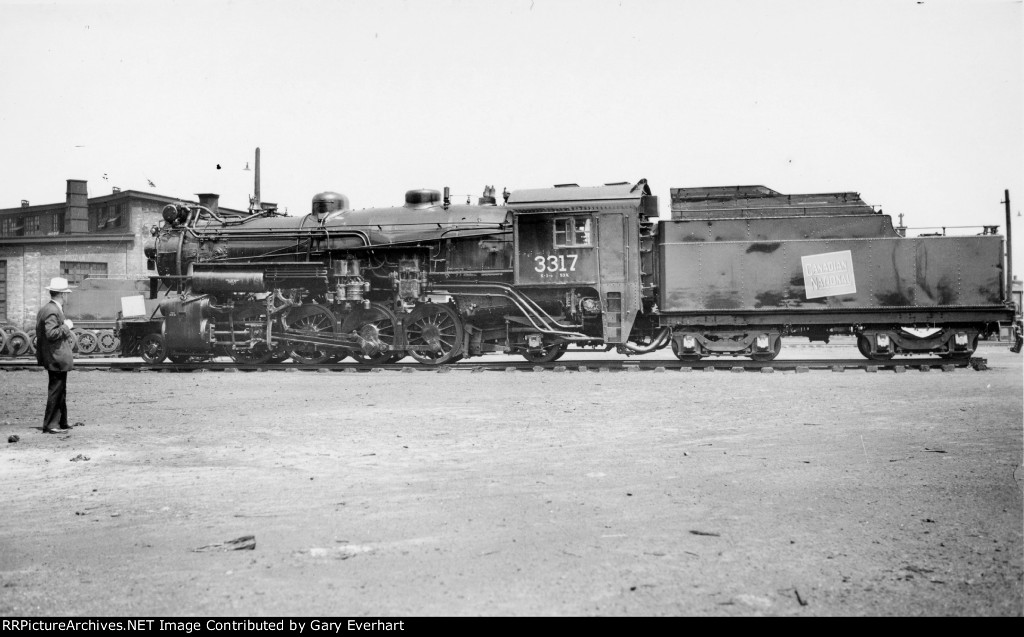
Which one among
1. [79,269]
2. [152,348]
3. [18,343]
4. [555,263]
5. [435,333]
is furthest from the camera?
[79,269]

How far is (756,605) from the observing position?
351cm

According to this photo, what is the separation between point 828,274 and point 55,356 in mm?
12969

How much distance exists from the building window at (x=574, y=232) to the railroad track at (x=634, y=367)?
2.39 meters

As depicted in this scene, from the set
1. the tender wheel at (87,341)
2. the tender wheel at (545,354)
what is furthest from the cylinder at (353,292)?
the tender wheel at (87,341)

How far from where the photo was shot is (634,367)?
→ 14523 millimetres

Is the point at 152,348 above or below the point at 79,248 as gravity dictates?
below

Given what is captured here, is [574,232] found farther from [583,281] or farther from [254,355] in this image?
[254,355]

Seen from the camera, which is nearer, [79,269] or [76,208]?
[79,269]

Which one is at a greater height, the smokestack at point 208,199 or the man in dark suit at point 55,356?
the smokestack at point 208,199

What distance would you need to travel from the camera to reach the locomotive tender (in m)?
14.8

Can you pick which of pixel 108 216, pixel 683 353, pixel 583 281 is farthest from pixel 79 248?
pixel 683 353

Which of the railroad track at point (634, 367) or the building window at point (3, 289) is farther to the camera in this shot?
the building window at point (3, 289)

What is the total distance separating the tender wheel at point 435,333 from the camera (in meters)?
15.8

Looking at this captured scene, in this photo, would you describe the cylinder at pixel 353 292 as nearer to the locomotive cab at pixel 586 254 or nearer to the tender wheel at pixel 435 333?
the tender wheel at pixel 435 333
